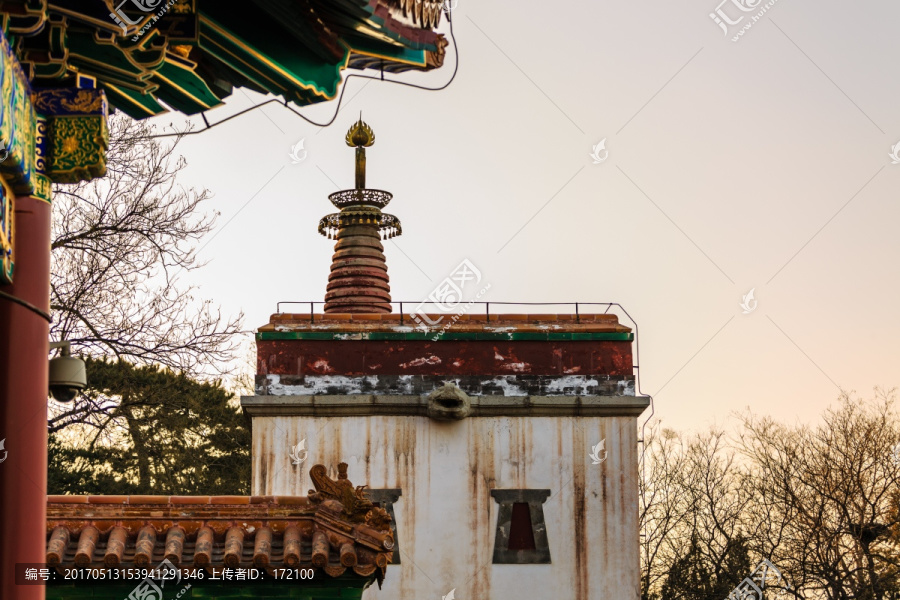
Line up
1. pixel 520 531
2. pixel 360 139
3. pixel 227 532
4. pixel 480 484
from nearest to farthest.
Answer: pixel 227 532 < pixel 520 531 < pixel 480 484 < pixel 360 139

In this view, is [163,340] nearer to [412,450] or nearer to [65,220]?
[65,220]

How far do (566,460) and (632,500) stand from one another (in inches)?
50.0

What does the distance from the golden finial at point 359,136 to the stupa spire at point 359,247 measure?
0.02 metres

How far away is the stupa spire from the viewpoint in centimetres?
2555

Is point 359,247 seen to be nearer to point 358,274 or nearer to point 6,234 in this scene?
point 358,274

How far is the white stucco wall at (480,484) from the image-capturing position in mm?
20562

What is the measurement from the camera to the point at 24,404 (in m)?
6.16

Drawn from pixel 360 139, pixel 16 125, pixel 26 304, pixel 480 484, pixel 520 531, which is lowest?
pixel 520 531

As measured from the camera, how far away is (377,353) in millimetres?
21656

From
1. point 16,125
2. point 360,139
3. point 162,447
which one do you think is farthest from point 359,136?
point 16,125

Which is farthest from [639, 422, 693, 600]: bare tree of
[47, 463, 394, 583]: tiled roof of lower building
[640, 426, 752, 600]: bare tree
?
[47, 463, 394, 583]: tiled roof of lower building

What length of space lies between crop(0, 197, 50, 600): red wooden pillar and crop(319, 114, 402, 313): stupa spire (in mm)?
18628

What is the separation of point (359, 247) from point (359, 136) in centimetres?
286

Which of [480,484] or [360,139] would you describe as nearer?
[480,484]
